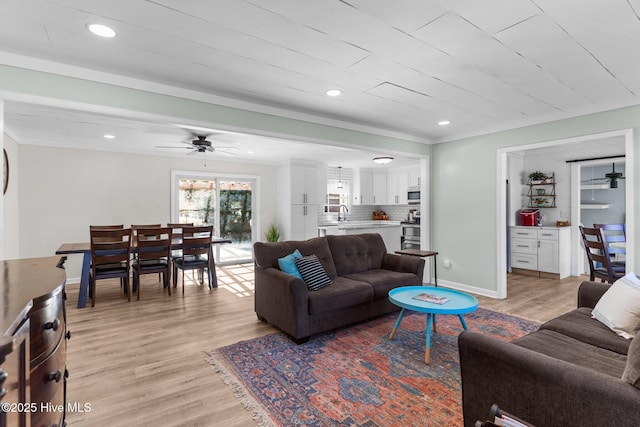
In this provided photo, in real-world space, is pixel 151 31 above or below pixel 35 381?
above

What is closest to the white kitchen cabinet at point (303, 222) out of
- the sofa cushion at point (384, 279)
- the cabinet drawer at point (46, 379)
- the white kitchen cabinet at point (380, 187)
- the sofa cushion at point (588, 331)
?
the white kitchen cabinet at point (380, 187)

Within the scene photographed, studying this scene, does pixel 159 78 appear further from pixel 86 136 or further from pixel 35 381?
pixel 86 136

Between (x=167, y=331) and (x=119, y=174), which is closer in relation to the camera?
(x=167, y=331)

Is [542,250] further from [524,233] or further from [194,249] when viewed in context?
[194,249]

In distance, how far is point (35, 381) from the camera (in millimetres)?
1050

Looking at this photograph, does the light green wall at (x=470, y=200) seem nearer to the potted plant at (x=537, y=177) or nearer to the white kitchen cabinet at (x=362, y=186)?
the potted plant at (x=537, y=177)

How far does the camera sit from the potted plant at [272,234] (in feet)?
24.6

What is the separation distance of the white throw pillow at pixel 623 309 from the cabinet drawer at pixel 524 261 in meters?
4.36

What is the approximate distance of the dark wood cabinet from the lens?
0.84m

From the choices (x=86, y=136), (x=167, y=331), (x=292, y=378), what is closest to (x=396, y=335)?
(x=292, y=378)

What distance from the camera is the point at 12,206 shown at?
4.86m

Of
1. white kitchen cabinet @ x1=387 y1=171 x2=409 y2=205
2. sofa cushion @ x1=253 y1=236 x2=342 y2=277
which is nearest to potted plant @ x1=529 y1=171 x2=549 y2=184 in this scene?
white kitchen cabinet @ x1=387 y1=171 x2=409 y2=205

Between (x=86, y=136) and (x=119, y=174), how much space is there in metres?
1.16

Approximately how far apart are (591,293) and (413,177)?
18.4ft
